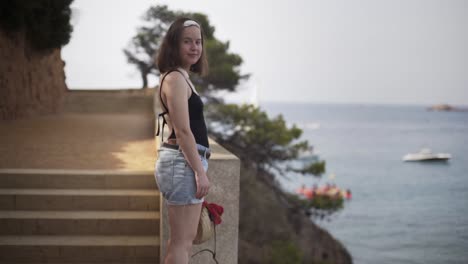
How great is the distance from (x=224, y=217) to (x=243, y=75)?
1751 cm

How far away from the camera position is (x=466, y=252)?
62.3 feet

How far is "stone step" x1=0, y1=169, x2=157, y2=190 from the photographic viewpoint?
5125 mm

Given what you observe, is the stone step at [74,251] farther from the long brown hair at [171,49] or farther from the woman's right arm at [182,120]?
the long brown hair at [171,49]

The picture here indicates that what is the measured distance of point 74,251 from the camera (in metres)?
4.24

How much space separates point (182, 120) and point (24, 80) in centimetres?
1177

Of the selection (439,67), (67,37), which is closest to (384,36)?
(439,67)

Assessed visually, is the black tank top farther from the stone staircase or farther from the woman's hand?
the stone staircase

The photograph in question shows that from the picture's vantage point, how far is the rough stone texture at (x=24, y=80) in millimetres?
11547

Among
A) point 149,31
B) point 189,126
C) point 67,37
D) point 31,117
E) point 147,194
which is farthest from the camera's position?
point 149,31

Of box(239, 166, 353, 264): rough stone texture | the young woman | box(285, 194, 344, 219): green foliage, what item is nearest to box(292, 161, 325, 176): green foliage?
box(285, 194, 344, 219): green foliage

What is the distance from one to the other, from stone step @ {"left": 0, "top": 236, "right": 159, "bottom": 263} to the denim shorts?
2017 mm

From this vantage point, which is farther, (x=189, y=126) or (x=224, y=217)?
(x=224, y=217)

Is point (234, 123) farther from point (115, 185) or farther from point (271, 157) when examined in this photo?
point (115, 185)

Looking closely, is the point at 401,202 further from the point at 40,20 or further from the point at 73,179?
the point at 73,179
